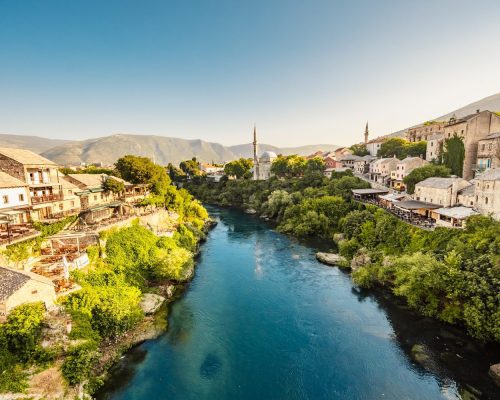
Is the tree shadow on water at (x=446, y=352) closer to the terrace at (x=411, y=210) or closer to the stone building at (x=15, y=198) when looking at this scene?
the terrace at (x=411, y=210)

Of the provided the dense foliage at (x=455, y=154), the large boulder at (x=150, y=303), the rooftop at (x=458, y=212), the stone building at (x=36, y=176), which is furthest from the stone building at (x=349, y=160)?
the stone building at (x=36, y=176)

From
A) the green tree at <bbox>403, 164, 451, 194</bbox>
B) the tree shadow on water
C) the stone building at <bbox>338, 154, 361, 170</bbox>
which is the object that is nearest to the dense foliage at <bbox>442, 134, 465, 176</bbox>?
the green tree at <bbox>403, 164, 451, 194</bbox>

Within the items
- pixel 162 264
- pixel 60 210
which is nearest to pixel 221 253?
pixel 162 264

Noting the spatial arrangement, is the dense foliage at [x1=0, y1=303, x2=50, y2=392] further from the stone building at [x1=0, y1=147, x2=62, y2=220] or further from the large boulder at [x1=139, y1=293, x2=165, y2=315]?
the stone building at [x1=0, y1=147, x2=62, y2=220]

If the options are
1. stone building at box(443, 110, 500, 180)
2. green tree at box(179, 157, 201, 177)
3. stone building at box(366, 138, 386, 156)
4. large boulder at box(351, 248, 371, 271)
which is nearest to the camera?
large boulder at box(351, 248, 371, 271)

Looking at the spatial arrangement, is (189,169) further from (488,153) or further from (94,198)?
(488,153)

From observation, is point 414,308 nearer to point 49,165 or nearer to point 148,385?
point 148,385

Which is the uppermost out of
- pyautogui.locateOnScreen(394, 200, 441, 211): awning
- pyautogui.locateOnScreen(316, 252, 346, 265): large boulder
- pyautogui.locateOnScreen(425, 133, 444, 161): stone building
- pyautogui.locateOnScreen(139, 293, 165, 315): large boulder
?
pyautogui.locateOnScreen(425, 133, 444, 161): stone building

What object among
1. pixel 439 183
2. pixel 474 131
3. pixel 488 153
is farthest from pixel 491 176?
pixel 474 131

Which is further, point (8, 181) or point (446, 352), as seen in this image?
point (8, 181)
